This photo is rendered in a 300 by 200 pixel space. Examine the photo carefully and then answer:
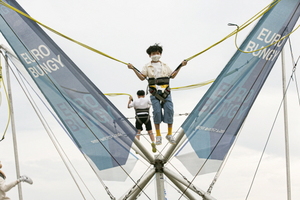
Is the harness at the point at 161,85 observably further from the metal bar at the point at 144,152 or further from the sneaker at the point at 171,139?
the metal bar at the point at 144,152

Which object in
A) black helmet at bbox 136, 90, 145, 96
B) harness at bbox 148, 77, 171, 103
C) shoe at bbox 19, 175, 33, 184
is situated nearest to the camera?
shoe at bbox 19, 175, 33, 184

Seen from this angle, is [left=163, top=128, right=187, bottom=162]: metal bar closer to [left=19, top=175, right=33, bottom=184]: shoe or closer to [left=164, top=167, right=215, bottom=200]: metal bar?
[left=164, top=167, right=215, bottom=200]: metal bar

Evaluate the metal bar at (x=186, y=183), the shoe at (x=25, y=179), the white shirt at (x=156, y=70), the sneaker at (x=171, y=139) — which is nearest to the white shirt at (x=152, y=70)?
the white shirt at (x=156, y=70)

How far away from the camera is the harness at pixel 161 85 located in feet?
29.6

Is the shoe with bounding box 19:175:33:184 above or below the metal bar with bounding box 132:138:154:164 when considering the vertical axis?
below

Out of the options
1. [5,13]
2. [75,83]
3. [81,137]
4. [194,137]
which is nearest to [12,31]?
[5,13]

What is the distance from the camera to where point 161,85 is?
9.11m

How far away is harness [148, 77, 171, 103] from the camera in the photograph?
901 centimetres

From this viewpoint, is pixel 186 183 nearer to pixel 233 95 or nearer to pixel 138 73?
pixel 233 95

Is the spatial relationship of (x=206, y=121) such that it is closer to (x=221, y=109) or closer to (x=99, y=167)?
(x=221, y=109)

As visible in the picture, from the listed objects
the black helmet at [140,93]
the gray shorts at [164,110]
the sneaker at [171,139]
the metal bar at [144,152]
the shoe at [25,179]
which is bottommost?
the shoe at [25,179]

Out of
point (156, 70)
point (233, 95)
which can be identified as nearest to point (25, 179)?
point (156, 70)

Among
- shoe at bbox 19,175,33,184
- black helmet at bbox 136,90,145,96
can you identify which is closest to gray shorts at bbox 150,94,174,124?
black helmet at bbox 136,90,145,96

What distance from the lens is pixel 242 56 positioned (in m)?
9.09
